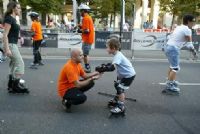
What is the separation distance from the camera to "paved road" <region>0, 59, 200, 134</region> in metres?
4.74

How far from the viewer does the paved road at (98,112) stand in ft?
15.6

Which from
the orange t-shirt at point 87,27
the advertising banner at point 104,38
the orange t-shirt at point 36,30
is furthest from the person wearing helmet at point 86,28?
the advertising banner at point 104,38

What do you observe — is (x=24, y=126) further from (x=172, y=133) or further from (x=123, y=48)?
(x=123, y=48)

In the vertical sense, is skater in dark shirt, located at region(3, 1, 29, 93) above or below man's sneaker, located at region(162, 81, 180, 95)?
above

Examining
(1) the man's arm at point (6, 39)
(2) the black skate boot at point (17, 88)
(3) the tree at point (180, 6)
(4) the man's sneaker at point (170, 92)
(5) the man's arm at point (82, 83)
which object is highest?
(3) the tree at point (180, 6)

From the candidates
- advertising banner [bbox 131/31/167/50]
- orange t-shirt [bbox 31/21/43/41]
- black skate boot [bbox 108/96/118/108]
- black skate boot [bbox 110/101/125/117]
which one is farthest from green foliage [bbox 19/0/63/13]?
black skate boot [bbox 110/101/125/117]

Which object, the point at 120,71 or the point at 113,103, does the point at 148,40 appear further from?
the point at 120,71

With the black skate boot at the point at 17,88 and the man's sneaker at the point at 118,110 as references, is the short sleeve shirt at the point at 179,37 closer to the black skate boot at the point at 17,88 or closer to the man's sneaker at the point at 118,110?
the man's sneaker at the point at 118,110

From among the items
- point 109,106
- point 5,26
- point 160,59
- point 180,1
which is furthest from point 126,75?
point 180,1

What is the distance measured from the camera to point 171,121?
5164 millimetres

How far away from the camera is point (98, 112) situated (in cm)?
553

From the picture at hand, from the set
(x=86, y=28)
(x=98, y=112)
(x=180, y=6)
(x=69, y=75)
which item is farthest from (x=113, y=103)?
(x=180, y=6)

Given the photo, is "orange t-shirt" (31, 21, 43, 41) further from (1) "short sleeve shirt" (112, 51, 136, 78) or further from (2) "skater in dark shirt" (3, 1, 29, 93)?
(1) "short sleeve shirt" (112, 51, 136, 78)

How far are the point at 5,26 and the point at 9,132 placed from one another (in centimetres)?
220
